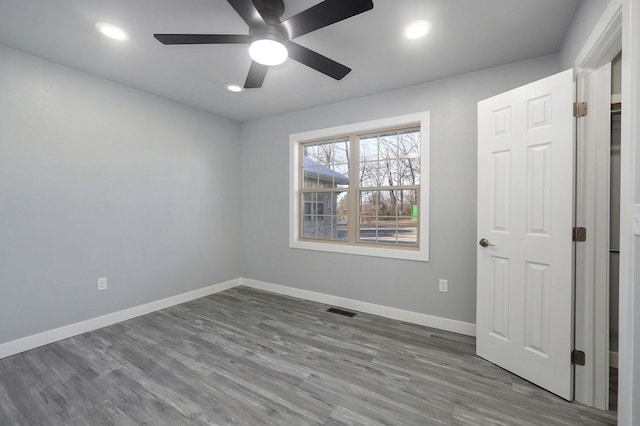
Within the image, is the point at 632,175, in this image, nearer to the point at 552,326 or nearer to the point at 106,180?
the point at 552,326

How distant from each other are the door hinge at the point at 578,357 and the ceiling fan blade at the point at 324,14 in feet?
8.31

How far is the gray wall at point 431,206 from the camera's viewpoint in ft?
8.82

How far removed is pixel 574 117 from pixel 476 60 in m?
1.06

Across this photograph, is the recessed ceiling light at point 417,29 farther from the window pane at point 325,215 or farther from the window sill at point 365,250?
the window sill at point 365,250

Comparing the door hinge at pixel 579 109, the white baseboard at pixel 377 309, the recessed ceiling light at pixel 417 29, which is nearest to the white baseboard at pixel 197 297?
the white baseboard at pixel 377 309

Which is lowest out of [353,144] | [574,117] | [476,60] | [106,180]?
[106,180]

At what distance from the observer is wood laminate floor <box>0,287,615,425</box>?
1634 mm

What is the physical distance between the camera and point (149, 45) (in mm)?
2248

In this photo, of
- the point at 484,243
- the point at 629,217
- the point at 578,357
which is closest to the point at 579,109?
the point at 629,217

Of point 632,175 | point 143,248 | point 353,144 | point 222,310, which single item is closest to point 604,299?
point 632,175

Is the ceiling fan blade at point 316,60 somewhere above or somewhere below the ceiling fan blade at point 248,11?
below

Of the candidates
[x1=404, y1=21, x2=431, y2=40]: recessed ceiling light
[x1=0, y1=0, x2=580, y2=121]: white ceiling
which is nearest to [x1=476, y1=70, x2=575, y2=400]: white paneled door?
[x1=0, y1=0, x2=580, y2=121]: white ceiling

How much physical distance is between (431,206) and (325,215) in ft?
4.72

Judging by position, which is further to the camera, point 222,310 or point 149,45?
point 222,310
